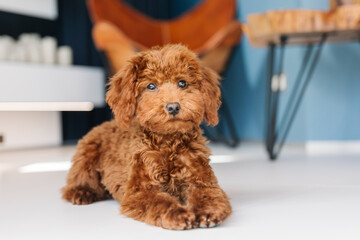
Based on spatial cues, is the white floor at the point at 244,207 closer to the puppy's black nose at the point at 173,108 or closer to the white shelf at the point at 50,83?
the puppy's black nose at the point at 173,108

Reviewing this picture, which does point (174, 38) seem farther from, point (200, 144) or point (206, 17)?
point (200, 144)

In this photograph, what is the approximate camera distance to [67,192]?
140cm

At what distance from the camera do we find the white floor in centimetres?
101

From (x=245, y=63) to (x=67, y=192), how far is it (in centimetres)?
244

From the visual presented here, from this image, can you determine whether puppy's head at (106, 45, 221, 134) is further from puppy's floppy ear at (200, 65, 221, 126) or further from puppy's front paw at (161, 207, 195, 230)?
puppy's front paw at (161, 207, 195, 230)

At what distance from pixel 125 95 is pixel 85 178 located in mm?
375

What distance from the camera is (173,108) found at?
1.04 metres

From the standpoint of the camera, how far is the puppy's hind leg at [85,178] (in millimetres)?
1354

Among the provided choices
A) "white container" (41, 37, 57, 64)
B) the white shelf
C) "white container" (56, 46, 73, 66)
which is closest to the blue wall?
the white shelf

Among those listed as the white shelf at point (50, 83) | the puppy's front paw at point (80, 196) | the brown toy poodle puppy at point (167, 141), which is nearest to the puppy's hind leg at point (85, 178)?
the puppy's front paw at point (80, 196)

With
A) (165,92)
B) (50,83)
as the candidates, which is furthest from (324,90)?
(165,92)

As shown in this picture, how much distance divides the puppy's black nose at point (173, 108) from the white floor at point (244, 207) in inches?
11.5

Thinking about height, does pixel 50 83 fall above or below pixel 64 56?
below

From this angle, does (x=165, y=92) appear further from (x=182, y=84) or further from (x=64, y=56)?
(x=64, y=56)
